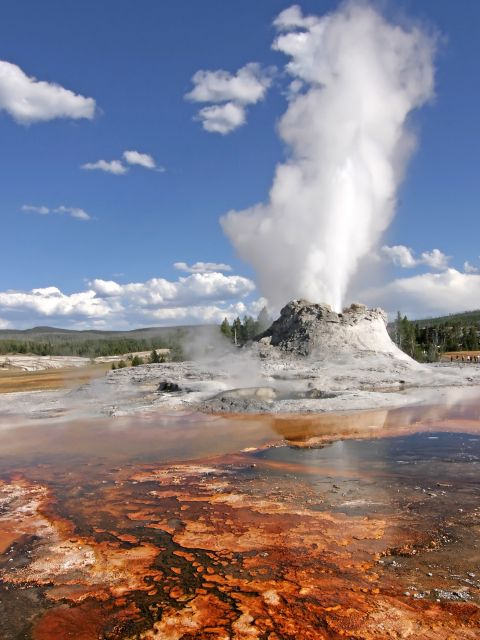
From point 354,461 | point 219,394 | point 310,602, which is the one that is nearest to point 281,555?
point 310,602

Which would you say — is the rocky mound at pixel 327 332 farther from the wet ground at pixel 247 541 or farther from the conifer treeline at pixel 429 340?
the conifer treeline at pixel 429 340

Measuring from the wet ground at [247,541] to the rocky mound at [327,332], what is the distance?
50.0ft

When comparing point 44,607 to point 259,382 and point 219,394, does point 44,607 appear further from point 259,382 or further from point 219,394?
point 259,382

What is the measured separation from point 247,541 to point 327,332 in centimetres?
2337

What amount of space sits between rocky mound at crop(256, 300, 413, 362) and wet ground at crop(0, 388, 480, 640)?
15232 millimetres

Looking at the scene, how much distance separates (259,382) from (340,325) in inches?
295

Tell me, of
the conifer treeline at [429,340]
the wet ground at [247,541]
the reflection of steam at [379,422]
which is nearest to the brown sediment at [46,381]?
the reflection of steam at [379,422]

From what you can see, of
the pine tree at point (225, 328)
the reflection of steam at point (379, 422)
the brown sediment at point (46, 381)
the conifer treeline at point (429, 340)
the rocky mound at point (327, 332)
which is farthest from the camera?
the pine tree at point (225, 328)

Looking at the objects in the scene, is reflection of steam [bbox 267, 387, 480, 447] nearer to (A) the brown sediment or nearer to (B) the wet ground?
(B) the wet ground

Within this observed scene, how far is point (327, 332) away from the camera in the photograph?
29.4m

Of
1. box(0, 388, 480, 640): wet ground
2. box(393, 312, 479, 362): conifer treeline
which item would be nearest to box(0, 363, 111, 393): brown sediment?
box(0, 388, 480, 640): wet ground

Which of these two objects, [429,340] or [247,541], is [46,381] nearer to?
[247,541]

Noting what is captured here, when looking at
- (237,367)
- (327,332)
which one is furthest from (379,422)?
(327,332)

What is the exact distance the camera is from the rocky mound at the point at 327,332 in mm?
28484
